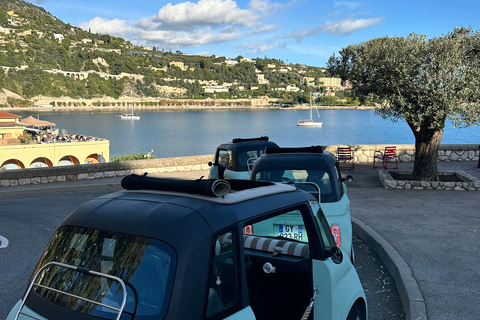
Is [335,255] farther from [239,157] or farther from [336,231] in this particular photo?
[239,157]

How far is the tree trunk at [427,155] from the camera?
47.0 feet

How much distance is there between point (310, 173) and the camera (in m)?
7.06

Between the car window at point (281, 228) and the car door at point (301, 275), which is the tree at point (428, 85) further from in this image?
the car door at point (301, 275)

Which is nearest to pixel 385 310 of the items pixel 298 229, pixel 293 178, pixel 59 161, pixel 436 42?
pixel 298 229

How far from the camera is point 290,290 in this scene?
356cm

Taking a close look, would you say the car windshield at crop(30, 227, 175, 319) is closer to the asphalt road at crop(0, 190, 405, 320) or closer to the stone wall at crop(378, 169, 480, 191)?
the asphalt road at crop(0, 190, 405, 320)

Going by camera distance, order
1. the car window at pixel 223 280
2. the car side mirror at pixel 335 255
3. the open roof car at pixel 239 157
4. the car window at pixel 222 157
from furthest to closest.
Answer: the car window at pixel 222 157 < the open roof car at pixel 239 157 < the car side mirror at pixel 335 255 < the car window at pixel 223 280

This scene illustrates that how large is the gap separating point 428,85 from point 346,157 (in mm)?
5810

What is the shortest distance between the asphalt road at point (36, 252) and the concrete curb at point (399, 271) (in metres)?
0.11

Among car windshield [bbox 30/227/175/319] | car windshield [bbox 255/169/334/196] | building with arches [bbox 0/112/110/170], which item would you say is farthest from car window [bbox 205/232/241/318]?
building with arches [bbox 0/112/110/170]

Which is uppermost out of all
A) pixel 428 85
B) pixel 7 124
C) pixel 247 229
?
pixel 428 85

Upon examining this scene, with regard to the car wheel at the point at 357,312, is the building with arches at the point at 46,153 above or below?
below

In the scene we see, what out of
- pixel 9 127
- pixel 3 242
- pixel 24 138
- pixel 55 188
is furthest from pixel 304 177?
pixel 9 127

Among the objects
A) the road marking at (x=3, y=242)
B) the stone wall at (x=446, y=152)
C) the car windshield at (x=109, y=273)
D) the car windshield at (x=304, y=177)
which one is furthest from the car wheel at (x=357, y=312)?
the stone wall at (x=446, y=152)
